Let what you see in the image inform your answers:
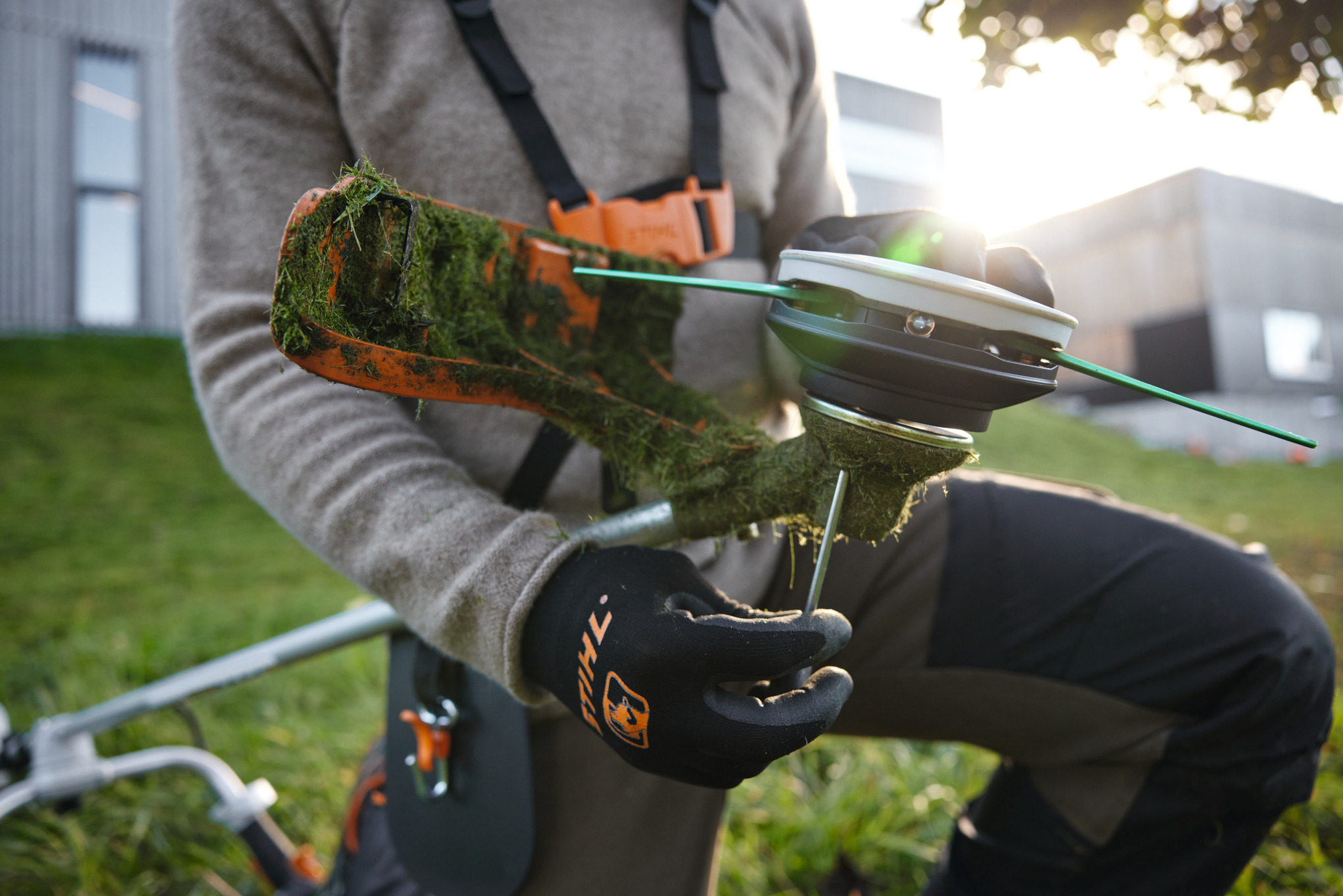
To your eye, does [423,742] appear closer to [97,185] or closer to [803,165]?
[803,165]

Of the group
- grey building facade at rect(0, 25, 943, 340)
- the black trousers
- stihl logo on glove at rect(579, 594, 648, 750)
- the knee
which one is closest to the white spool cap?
stihl logo on glove at rect(579, 594, 648, 750)

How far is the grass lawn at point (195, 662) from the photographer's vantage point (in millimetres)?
1850

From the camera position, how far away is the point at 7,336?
687 centimetres

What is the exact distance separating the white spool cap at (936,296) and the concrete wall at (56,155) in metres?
9.24

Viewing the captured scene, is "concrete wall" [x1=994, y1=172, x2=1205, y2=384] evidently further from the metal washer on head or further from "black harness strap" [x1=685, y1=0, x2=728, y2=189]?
the metal washer on head

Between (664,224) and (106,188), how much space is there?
9244 mm

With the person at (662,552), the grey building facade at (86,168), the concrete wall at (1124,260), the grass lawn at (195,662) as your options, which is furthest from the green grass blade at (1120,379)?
the concrete wall at (1124,260)

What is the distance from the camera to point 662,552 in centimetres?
76

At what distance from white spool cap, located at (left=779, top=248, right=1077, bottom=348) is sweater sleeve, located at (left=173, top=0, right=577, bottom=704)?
43cm

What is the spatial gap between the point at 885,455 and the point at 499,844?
2.72 ft

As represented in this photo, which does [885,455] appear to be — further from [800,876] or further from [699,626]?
[800,876]

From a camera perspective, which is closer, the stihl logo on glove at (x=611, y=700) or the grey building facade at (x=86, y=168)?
the stihl logo on glove at (x=611, y=700)

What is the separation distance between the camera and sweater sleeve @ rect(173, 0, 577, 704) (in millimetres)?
821

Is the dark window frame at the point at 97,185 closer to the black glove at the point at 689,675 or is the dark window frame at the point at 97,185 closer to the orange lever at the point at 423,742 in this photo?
the orange lever at the point at 423,742
